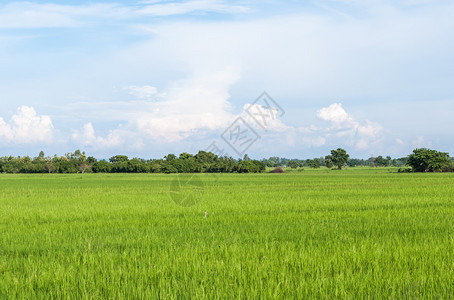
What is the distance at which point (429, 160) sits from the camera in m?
64.1

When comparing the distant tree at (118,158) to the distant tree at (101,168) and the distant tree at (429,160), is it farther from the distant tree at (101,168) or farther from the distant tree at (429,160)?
the distant tree at (429,160)

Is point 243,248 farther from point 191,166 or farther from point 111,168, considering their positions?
point 111,168

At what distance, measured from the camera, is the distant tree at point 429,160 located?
63.9 m

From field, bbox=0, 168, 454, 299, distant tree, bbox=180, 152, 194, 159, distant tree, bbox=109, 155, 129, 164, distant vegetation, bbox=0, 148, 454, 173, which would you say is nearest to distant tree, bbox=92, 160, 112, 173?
distant vegetation, bbox=0, 148, 454, 173

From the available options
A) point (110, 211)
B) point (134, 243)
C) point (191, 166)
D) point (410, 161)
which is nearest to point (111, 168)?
point (191, 166)

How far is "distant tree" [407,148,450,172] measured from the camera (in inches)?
2515

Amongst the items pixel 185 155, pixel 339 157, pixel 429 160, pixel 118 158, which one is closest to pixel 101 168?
pixel 118 158

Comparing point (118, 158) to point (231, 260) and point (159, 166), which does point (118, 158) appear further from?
point (231, 260)

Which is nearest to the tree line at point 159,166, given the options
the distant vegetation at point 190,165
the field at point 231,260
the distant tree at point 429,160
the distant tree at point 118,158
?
the distant vegetation at point 190,165

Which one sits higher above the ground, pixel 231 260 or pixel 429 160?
pixel 429 160

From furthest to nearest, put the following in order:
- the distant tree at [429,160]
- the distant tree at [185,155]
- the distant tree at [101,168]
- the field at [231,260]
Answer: the distant tree at [185,155]
the distant tree at [101,168]
the distant tree at [429,160]
the field at [231,260]

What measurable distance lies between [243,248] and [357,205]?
820cm

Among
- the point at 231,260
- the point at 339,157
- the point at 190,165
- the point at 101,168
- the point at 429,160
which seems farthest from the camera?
the point at 339,157

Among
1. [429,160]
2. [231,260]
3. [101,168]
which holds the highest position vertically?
[429,160]
